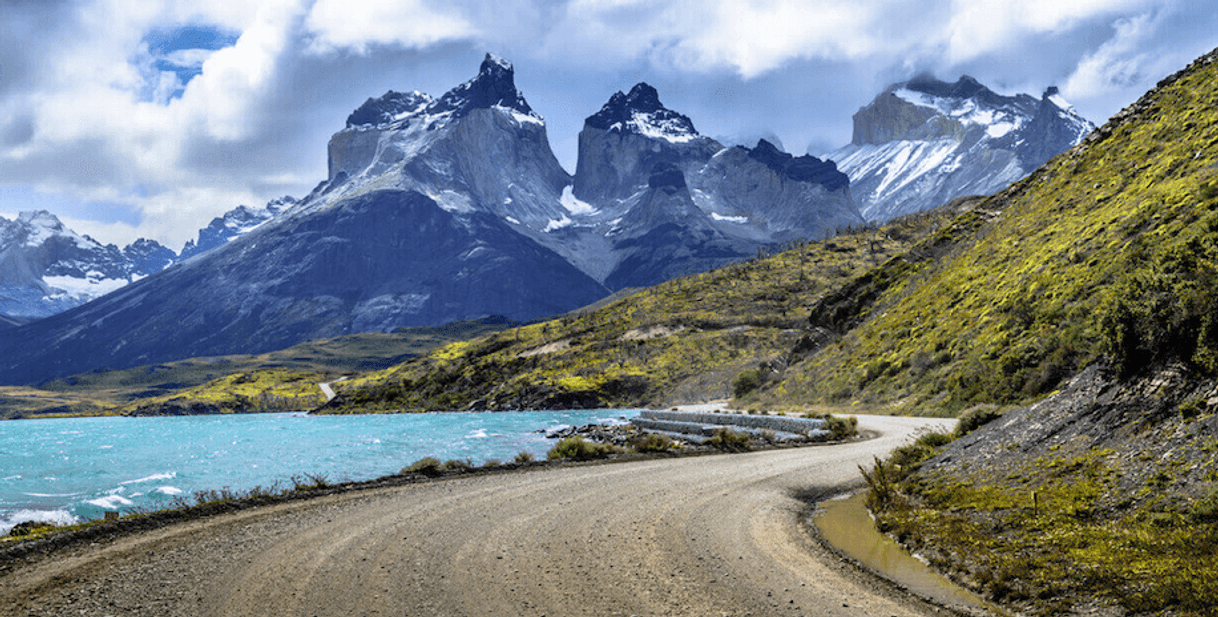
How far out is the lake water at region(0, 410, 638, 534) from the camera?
34938 mm

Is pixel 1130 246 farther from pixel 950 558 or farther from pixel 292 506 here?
pixel 292 506

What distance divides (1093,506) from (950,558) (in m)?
3.05

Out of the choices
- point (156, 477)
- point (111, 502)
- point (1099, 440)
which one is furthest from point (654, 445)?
point (156, 477)

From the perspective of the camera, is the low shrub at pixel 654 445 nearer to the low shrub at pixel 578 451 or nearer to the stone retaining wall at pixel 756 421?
the low shrub at pixel 578 451

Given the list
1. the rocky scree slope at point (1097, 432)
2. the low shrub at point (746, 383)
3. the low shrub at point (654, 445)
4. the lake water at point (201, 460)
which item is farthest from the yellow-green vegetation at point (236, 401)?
the rocky scree slope at point (1097, 432)

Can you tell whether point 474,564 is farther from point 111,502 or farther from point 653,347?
point 653,347

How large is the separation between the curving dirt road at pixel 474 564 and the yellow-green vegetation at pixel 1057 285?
1005 centimetres

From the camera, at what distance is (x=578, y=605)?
11070 millimetres

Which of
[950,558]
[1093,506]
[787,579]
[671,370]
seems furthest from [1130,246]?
[671,370]

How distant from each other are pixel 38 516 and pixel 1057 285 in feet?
167

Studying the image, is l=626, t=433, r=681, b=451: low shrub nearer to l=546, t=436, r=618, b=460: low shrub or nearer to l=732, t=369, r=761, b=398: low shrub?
l=546, t=436, r=618, b=460: low shrub

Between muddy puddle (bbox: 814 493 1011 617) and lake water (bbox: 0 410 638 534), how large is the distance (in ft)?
60.4

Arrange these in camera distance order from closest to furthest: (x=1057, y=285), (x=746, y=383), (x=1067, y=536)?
(x=1067, y=536) < (x=1057, y=285) < (x=746, y=383)

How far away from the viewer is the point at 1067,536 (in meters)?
12.2
